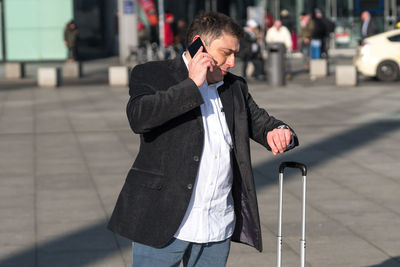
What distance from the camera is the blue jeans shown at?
164 inches

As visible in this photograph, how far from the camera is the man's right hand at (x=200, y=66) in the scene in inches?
153

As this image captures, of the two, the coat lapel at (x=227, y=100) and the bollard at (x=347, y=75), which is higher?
the coat lapel at (x=227, y=100)

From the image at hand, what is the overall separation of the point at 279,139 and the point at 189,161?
16.6 inches

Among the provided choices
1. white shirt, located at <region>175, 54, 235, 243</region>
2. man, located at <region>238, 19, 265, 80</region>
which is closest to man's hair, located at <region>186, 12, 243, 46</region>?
white shirt, located at <region>175, 54, 235, 243</region>

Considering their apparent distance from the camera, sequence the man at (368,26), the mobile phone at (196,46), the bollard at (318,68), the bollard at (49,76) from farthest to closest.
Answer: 1. the man at (368,26)
2. the bollard at (318,68)
3. the bollard at (49,76)
4. the mobile phone at (196,46)

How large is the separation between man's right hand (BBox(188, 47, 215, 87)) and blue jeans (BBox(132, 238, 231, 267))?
72 centimetres

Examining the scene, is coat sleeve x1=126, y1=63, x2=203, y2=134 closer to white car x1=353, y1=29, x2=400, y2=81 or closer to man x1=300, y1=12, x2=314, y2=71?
white car x1=353, y1=29, x2=400, y2=81

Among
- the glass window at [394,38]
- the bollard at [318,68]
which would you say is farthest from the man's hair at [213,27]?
the bollard at [318,68]

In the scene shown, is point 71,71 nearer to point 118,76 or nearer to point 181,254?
point 118,76

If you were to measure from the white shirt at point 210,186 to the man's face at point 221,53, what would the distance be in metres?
0.13

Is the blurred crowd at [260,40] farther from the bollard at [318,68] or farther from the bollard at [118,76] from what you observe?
the bollard at [118,76]

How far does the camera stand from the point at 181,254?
4207mm

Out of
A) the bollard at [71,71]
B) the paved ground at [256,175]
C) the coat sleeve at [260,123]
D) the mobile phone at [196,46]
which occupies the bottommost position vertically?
the paved ground at [256,175]

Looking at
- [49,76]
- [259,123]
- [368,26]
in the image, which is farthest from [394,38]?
[259,123]
